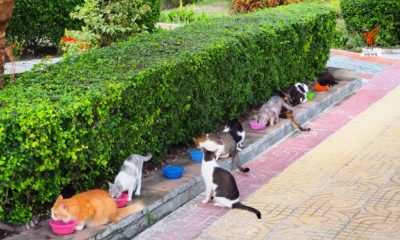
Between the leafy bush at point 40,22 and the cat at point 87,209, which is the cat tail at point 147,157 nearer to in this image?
the cat at point 87,209

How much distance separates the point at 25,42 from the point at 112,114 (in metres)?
9.12

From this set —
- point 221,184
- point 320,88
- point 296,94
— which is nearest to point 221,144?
point 221,184

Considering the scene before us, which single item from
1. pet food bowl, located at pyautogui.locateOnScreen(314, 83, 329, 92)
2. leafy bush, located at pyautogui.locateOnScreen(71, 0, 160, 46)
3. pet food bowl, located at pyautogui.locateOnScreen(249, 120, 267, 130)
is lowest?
pet food bowl, located at pyautogui.locateOnScreen(314, 83, 329, 92)

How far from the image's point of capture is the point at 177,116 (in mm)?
8211

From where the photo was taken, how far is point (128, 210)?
21.5 feet

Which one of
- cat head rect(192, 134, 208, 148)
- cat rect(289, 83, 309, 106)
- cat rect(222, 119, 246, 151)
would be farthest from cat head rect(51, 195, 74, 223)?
cat rect(289, 83, 309, 106)

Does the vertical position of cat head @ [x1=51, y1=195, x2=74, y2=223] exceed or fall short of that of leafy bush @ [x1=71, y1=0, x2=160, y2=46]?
it falls short

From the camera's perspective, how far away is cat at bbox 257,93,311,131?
9677 mm

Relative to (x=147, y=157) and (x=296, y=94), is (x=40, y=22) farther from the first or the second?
(x=147, y=157)

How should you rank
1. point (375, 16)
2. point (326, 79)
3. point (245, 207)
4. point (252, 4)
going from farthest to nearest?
1. point (252, 4)
2. point (375, 16)
3. point (326, 79)
4. point (245, 207)

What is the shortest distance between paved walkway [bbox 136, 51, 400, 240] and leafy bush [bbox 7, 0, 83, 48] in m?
7.13

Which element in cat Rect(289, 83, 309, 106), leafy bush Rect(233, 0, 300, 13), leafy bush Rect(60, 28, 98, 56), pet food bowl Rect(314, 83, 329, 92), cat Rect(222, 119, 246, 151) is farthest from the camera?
leafy bush Rect(233, 0, 300, 13)

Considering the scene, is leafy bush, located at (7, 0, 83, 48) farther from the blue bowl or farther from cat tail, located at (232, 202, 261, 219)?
cat tail, located at (232, 202, 261, 219)

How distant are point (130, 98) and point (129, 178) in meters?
0.89
